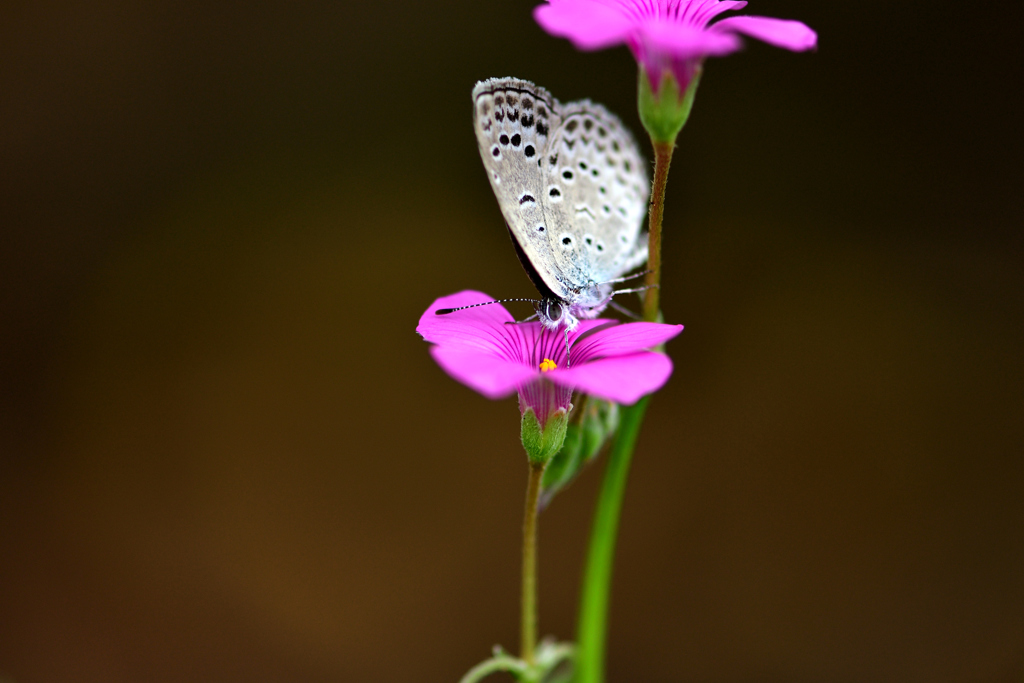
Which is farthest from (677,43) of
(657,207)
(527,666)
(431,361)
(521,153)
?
(431,361)

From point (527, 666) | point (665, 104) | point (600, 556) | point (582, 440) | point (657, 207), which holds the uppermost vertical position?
point (665, 104)

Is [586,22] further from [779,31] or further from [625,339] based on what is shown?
[625,339]

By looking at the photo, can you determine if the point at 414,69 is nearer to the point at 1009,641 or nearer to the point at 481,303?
the point at 481,303

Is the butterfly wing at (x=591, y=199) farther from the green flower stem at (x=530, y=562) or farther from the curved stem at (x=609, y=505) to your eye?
the green flower stem at (x=530, y=562)

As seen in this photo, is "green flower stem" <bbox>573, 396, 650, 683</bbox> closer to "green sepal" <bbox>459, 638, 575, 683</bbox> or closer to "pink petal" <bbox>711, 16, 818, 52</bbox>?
"green sepal" <bbox>459, 638, 575, 683</bbox>

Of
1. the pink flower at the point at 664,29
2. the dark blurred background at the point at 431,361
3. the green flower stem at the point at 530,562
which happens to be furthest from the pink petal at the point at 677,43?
the dark blurred background at the point at 431,361

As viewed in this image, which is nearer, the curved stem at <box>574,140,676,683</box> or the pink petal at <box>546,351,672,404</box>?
the pink petal at <box>546,351,672,404</box>

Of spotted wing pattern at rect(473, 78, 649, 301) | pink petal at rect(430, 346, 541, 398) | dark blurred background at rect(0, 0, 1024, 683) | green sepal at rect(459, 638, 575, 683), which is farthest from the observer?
dark blurred background at rect(0, 0, 1024, 683)

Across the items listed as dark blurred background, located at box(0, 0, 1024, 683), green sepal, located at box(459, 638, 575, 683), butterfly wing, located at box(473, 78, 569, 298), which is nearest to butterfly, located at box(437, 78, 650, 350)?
butterfly wing, located at box(473, 78, 569, 298)
